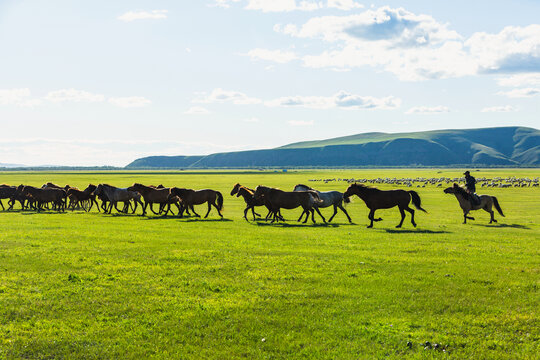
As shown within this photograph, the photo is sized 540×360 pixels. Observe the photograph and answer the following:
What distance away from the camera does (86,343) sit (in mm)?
8547

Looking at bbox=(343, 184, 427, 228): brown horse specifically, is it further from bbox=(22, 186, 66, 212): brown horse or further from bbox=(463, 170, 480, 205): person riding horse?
bbox=(22, 186, 66, 212): brown horse

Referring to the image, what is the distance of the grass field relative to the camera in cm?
849

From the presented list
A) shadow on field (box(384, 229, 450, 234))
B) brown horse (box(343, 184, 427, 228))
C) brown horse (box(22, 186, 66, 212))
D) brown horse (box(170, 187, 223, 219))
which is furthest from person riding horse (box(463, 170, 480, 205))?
brown horse (box(22, 186, 66, 212))

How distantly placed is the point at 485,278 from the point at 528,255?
15.5 ft

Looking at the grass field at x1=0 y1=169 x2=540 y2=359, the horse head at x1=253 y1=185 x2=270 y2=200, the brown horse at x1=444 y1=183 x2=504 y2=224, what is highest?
the horse head at x1=253 y1=185 x2=270 y2=200

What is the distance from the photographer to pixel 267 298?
1094 centimetres

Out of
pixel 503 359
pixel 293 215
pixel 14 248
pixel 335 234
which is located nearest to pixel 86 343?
pixel 503 359

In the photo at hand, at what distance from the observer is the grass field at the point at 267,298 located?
8.49 m

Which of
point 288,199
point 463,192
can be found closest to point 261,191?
point 288,199

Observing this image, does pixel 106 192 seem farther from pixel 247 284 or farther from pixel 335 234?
pixel 247 284

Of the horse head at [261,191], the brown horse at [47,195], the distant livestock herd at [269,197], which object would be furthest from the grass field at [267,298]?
the brown horse at [47,195]

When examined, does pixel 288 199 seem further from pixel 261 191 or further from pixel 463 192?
pixel 463 192

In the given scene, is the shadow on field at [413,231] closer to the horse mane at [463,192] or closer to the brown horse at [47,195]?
the horse mane at [463,192]

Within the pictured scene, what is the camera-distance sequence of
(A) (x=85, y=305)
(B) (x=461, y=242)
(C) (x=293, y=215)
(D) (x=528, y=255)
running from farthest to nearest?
(C) (x=293, y=215)
(B) (x=461, y=242)
(D) (x=528, y=255)
(A) (x=85, y=305)
